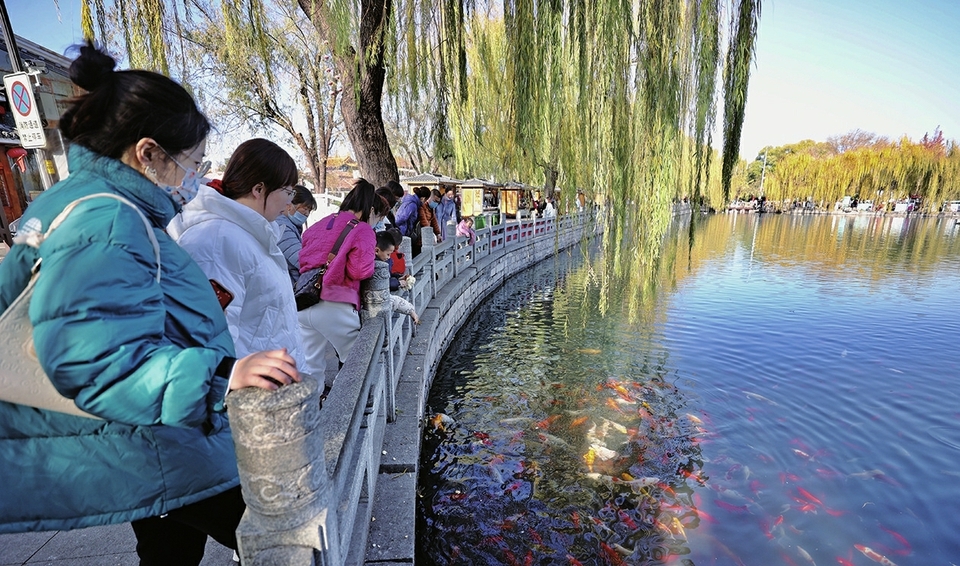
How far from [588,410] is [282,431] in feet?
17.9

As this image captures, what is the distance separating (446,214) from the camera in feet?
32.2

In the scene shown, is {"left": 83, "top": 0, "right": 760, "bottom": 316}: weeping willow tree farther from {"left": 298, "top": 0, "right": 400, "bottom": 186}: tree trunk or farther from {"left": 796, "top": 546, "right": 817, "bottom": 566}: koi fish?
{"left": 796, "top": 546, "right": 817, "bottom": 566}: koi fish

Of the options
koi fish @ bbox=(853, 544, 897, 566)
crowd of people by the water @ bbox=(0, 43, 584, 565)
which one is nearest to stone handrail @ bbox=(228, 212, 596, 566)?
crowd of people by the water @ bbox=(0, 43, 584, 565)

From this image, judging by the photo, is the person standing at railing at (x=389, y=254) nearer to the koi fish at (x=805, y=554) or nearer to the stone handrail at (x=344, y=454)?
the stone handrail at (x=344, y=454)

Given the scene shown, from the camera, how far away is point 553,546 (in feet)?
12.3

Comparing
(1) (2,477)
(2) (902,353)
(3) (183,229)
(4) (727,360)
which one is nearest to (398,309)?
(3) (183,229)

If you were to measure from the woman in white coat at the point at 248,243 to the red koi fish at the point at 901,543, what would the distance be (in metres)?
5.11

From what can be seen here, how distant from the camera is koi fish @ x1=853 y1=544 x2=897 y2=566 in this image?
12.3 ft

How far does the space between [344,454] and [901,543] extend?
5021mm

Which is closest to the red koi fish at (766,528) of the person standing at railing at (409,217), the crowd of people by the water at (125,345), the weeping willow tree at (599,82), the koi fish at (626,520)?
the koi fish at (626,520)

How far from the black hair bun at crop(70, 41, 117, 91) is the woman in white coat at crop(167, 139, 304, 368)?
0.63 meters

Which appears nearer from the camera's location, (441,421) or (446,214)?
(441,421)

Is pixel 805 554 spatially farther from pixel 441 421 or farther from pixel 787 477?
pixel 441 421

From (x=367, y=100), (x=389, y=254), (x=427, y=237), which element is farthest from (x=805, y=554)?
(x=367, y=100)
